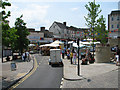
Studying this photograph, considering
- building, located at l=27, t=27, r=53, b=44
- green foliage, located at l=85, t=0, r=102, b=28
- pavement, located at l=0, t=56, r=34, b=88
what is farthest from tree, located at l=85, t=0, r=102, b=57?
building, located at l=27, t=27, r=53, b=44

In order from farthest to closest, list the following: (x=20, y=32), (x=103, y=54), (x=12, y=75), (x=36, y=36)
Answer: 1. (x=36, y=36)
2. (x=20, y=32)
3. (x=103, y=54)
4. (x=12, y=75)

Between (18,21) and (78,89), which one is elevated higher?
(18,21)

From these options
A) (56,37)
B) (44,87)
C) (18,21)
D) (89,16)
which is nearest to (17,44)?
(18,21)

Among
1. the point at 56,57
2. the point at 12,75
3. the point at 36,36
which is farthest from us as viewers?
the point at 36,36

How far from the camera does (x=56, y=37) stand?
220 ft

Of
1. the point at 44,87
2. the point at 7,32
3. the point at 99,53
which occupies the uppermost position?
the point at 7,32

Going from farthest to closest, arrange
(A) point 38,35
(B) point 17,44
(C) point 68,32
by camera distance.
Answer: (C) point 68,32, (A) point 38,35, (B) point 17,44

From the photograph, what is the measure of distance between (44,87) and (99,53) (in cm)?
1114

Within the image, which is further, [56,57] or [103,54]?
[56,57]

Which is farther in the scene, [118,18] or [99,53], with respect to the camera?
[118,18]

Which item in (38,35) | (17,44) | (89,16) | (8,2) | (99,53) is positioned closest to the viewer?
(8,2)

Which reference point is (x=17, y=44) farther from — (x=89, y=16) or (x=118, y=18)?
(x=118, y=18)

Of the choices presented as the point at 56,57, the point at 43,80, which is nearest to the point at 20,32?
the point at 56,57

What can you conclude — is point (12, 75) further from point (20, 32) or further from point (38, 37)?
point (38, 37)
